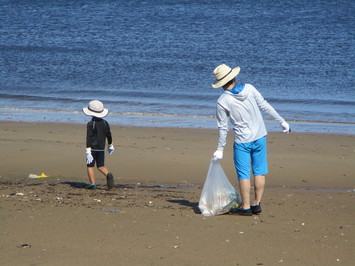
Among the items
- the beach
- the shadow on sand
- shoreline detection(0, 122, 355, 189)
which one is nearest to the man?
the beach

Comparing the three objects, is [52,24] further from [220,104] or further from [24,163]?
[220,104]

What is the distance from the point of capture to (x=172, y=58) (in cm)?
2892

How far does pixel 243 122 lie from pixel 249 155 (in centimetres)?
37

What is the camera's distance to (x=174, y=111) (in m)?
17.0

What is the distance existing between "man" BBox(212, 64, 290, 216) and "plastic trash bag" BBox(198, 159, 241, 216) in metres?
0.17

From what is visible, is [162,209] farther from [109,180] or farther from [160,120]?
[160,120]

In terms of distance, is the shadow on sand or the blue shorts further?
the shadow on sand

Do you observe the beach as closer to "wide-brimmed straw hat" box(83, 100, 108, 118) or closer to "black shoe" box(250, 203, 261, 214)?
"black shoe" box(250, 203, 261, 214)

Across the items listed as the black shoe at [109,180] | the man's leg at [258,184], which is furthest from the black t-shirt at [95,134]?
the man's leg at [258,184]

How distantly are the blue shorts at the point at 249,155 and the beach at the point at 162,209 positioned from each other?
0.47m

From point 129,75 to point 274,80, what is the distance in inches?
222

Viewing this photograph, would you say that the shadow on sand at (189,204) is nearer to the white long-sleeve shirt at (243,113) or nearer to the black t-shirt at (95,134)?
the white long-sleeve shirt at (243,113)

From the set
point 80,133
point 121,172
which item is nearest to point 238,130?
point 121,172

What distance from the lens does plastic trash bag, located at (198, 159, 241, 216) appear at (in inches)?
253
